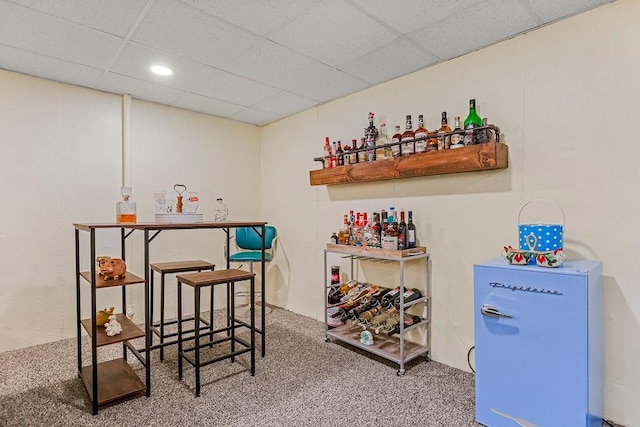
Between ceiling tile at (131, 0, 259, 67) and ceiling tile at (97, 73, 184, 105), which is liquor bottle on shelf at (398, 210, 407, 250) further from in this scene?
ceiling tile at (97, 73, 184, 105)

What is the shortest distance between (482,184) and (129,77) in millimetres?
2958

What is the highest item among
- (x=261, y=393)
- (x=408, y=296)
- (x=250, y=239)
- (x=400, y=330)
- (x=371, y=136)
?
(x=371, y=136)

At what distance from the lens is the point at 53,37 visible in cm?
231

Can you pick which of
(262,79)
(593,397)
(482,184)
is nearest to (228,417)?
(593,397)

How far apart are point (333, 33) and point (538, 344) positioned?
213 centimetres

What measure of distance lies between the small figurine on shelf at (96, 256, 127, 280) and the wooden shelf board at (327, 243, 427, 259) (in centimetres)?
161

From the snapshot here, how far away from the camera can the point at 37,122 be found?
3008mm

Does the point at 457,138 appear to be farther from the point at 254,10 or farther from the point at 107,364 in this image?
the point at 107,364

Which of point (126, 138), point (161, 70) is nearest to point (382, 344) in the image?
point (161, 70)

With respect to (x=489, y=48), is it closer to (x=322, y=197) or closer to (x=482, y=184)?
(x=482, y=184)

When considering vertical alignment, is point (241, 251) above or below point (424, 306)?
above

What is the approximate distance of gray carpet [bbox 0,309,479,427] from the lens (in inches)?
77.9

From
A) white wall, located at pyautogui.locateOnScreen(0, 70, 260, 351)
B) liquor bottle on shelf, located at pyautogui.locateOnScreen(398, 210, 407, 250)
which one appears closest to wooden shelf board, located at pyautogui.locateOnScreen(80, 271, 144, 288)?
white wall, located at pyautogui.locateOnScreen(0, 70, 260, 351)

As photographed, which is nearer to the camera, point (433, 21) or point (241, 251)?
point (433, 21)
